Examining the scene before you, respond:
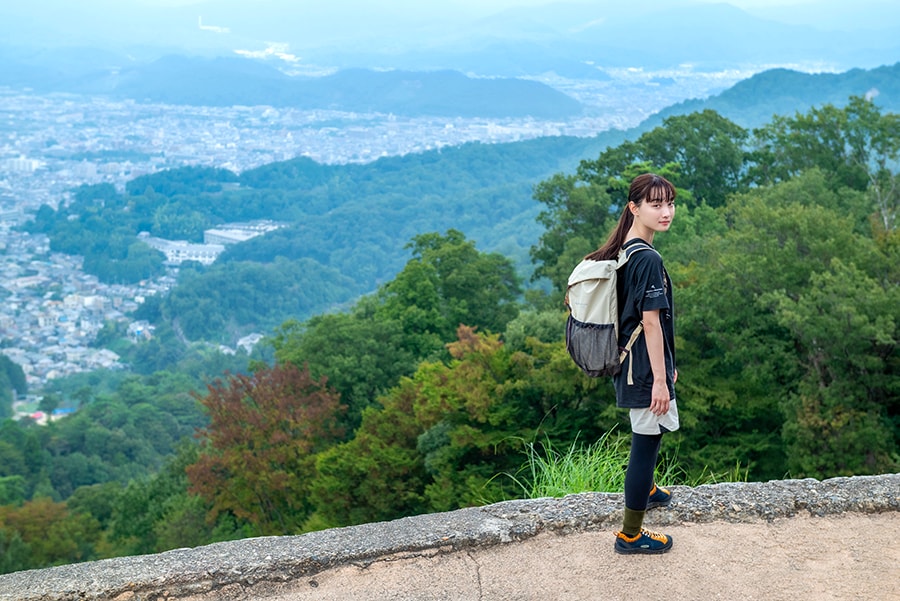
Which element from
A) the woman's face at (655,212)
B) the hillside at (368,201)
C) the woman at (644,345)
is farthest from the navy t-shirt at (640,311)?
the hillside at (368,201)

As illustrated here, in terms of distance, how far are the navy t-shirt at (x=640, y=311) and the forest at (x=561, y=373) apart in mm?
2310

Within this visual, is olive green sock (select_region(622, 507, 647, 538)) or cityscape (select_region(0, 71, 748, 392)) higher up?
olive green sock (select_region(622, 507, 647, 538))

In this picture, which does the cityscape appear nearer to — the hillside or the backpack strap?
the hillside

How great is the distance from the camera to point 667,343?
139 inches

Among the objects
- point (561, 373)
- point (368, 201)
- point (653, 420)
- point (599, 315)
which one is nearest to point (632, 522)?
point (653, 420)

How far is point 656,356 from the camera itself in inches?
133

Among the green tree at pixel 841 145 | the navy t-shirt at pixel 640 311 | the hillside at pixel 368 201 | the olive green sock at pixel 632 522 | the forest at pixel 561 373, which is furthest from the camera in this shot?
the hillside at pixel 368 201

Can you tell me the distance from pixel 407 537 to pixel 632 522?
0.95 m

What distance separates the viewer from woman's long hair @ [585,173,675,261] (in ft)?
11.4

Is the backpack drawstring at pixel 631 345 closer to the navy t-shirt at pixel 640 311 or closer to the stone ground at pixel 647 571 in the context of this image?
the navy t-shirt at pixel 640 311

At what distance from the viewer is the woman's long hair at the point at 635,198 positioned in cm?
348

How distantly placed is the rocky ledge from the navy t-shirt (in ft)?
2.44

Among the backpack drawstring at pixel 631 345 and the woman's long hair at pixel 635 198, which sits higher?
the woman's long hair at pixel 635 198

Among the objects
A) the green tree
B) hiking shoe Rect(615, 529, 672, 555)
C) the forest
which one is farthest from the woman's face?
the green tree
